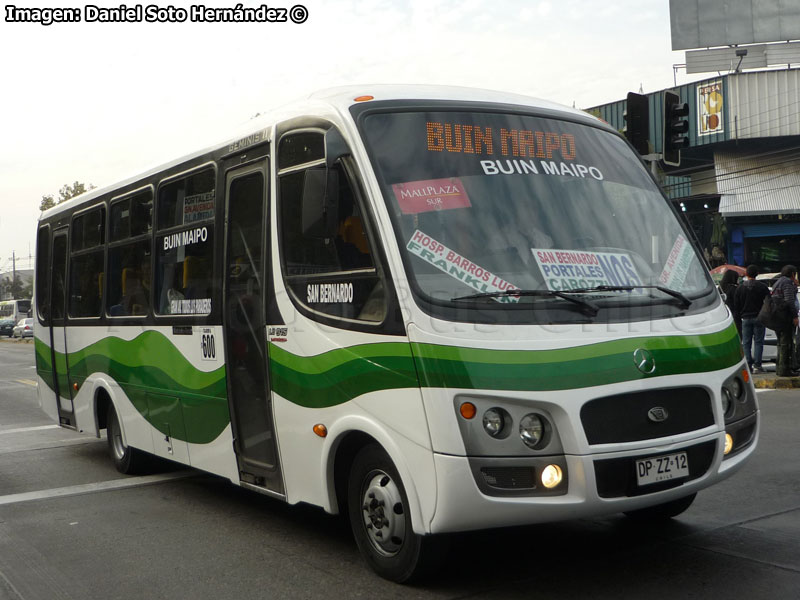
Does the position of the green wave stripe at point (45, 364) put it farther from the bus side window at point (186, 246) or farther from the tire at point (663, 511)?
the tire at point (663, 511)

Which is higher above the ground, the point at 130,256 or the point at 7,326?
the point at 130,256

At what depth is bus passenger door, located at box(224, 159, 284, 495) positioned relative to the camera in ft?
19.9

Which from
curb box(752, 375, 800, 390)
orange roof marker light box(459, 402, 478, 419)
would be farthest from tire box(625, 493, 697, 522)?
curb box(752, 375, 800, 390)

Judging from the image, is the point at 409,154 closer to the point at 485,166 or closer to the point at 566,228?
the point at 485,166

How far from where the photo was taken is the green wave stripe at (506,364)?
4.52 metres

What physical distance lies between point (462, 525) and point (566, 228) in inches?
69.1

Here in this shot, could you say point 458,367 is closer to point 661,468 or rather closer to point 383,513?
point 383,513

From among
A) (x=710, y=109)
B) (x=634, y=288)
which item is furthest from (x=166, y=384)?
(x=710, y=109)

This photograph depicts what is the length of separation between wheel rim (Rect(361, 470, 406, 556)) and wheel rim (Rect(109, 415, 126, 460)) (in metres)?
4.59

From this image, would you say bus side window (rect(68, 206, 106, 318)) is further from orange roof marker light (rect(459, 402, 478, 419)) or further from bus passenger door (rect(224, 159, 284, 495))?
orange roof marker light (rect(459, 402, 478, 419))

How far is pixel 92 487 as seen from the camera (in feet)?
Result: 27.3

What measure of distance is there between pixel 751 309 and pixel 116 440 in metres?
10.2

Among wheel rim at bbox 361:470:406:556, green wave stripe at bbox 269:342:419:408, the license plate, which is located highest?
green wave stripe at bbox 269:342:419:408

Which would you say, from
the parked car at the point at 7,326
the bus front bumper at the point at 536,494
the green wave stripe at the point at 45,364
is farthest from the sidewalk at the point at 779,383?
the parked car at the point at 7,326
